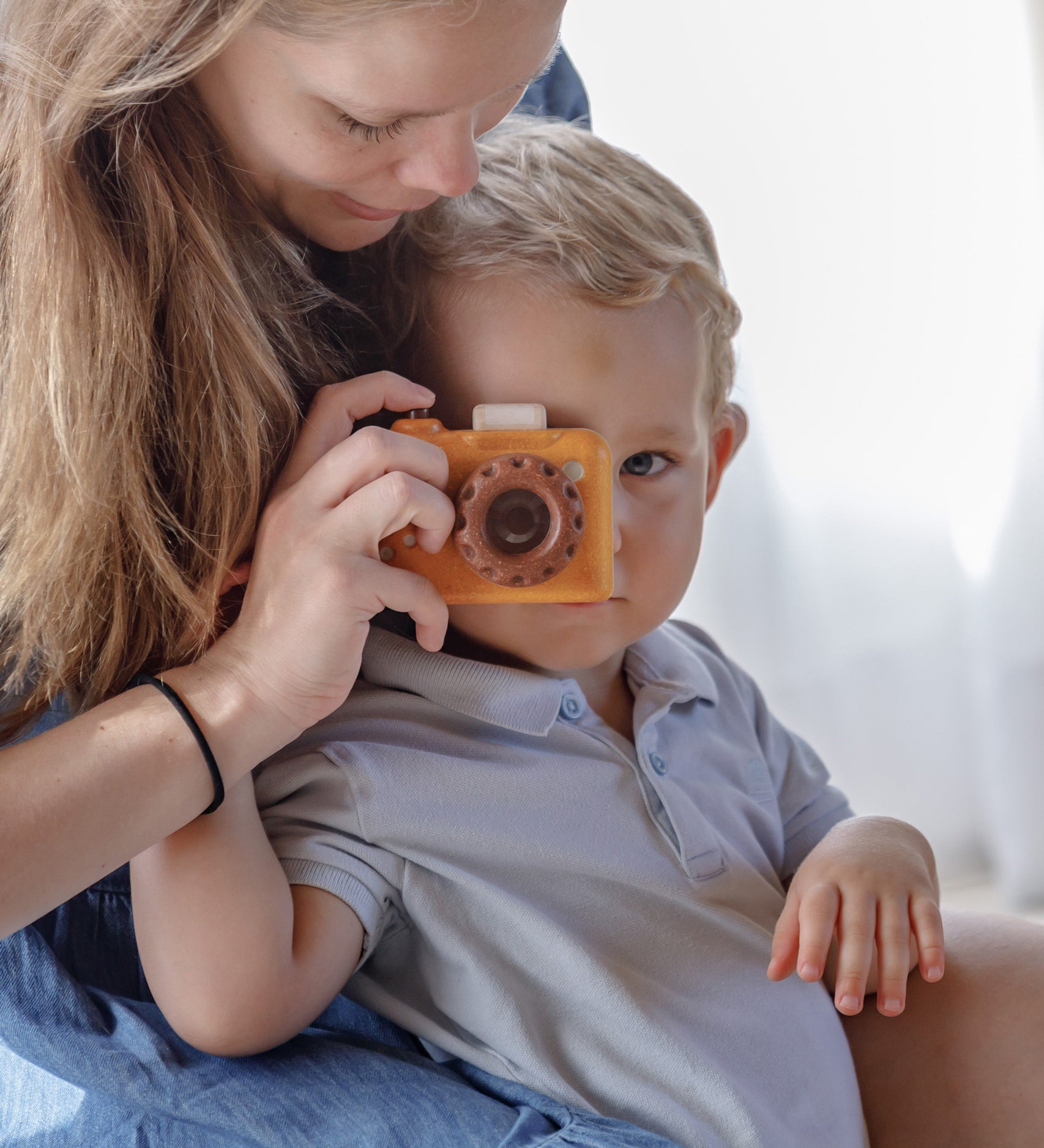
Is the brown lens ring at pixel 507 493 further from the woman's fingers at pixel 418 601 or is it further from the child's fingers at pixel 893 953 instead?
the child's fingers at pixel 893 953

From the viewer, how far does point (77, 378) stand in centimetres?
60

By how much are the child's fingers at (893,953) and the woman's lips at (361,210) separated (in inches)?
20.7

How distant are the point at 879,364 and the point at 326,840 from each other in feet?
3.73

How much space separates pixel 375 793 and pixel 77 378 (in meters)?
0.28

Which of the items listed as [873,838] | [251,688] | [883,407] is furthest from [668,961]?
[883,407]

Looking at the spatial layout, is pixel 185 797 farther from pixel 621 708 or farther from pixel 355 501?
pixel 621 708

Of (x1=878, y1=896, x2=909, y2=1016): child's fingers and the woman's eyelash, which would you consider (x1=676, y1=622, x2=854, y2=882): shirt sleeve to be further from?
the woman's eyelash

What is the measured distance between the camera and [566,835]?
71 cm

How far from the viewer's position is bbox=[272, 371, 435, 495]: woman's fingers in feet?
2.12

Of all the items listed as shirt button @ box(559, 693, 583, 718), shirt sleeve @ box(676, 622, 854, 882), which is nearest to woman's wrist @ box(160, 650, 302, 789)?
shirt button @ box(559, 693, 583, 718)

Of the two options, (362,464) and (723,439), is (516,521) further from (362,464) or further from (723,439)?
(723,439)

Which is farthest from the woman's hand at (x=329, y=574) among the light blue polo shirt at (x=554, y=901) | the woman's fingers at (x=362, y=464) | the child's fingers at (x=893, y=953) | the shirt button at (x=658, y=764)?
the child's fingers at (x=893, y=953)

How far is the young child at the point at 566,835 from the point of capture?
2.15 ft

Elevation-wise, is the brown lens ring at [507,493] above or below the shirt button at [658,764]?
above
